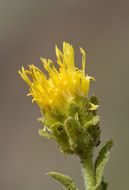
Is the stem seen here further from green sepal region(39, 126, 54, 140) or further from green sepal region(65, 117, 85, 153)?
green sepal region(39, 126, 54, 140)

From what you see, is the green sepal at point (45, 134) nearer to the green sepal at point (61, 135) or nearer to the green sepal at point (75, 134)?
the green sepal at point (61, 135)

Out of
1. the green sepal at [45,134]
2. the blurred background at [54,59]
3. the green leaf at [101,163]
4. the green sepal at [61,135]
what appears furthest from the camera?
the blurred background at [54,59]

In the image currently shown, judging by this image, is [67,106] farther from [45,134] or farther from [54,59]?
[54,59]

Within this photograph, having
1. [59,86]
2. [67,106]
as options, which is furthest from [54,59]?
[67,106]

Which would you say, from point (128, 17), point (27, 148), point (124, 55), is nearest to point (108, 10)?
point (128, 17)

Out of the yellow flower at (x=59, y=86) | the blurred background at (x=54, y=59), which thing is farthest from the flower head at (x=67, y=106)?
the blurred background at (x=54, y=59)

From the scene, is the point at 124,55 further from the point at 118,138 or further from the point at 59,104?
the point at 59,104
